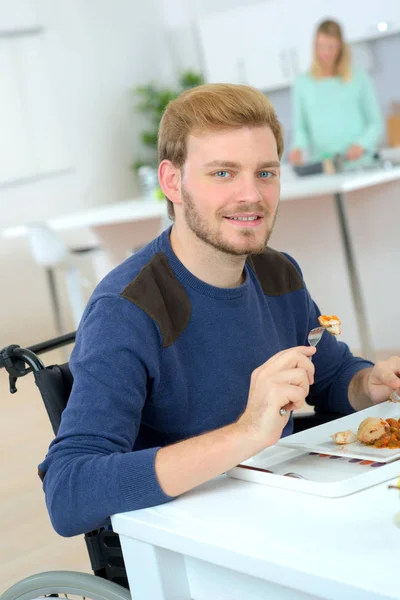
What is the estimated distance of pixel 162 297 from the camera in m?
1.48

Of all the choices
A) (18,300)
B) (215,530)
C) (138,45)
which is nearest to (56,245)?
(18,300)

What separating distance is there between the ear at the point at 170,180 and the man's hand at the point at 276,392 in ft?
1.53

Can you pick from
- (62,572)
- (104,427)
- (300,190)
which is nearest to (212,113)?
(104,427)

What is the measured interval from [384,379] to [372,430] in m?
0.29

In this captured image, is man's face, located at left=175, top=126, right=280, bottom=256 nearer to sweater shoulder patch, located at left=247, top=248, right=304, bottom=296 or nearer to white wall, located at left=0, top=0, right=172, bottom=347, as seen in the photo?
sweater shoulder patch, located at left=247, top=248, right=304, bottom=296

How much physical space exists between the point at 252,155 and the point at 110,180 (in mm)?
7037

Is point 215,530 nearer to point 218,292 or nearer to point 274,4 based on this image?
point 218,292

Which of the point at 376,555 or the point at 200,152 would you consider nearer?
the point at 376,555

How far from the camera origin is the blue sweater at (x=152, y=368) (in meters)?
1.25

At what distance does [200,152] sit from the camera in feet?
4.91

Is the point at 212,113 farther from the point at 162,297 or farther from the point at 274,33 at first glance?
the point at 274,33

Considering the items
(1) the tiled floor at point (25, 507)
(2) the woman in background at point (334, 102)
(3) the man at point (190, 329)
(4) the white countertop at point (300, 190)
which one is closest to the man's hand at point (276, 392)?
(3) the man at point (190, 329)

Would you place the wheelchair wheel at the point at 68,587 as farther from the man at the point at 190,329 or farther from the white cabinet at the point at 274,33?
the white cabinet at the point at 274,33

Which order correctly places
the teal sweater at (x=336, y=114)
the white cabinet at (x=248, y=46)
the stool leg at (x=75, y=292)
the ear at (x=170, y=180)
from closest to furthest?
the ear at (x=170, y=180) → the teal sweater at (x=336, y=114) → the stool leg at (x=75, y=292) → the white cabinet at (x=248, y=46)
